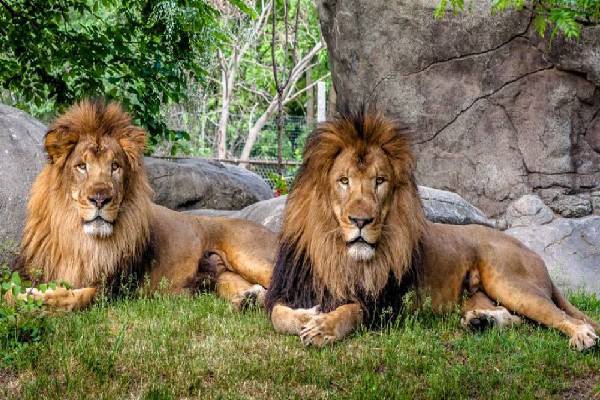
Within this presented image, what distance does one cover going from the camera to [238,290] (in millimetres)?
5930

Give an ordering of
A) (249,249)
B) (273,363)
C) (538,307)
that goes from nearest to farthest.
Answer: (273,363) → (538,307) → (249,249)

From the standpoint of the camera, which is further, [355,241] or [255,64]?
[255,64]

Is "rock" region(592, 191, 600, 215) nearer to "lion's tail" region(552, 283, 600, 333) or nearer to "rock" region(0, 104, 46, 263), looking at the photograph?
"lion's tail" region(552, 283, 600, 333)

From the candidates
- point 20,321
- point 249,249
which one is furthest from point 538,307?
point 20,321

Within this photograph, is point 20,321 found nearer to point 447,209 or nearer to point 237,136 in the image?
point 447,209

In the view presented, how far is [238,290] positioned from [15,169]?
5.43 feet

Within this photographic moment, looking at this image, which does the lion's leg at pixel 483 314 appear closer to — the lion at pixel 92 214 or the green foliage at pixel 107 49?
the lion at pixel 92 214

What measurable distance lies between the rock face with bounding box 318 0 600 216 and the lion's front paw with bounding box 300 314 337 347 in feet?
13.6

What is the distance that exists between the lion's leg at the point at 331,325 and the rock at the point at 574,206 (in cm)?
393

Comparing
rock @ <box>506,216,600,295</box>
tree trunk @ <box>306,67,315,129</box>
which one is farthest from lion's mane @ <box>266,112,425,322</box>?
tree trunk @ <box>306,67,315,129</box>

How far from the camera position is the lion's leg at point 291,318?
4746mm

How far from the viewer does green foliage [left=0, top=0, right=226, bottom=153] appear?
26.3 feet

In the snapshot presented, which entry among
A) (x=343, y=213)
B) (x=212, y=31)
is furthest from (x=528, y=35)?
(x=343, y=213)

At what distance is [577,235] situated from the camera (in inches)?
308
